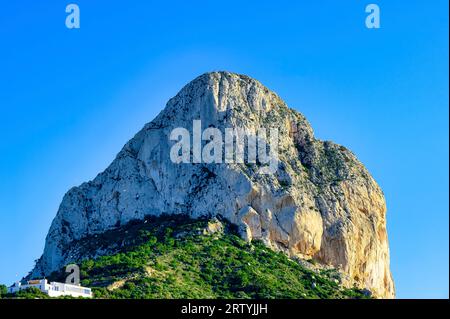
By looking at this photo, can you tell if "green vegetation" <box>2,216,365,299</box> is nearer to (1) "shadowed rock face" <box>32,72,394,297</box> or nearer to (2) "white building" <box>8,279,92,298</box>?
(2) "white building" <box>8,279,92,298</box>

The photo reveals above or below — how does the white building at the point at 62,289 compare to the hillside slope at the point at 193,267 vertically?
below

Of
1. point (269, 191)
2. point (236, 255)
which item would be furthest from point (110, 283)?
point (269, 191)

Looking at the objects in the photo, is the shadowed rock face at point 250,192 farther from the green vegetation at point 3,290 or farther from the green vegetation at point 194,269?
the green vegetation at point 3,290

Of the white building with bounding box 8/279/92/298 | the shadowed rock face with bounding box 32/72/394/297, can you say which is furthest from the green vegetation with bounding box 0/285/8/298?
the shadowed rock face with bounding box 32/72/394/297

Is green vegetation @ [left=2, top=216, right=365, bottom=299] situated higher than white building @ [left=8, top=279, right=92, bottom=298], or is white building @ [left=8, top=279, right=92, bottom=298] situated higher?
green vegetation @ [left=2, top=216, right=365, bottom=299]

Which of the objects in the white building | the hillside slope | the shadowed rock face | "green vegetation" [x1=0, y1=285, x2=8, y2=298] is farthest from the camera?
the shadowed rock face

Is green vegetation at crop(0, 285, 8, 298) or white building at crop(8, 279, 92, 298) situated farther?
green vegetation at crop(0, 285, 8, 298)

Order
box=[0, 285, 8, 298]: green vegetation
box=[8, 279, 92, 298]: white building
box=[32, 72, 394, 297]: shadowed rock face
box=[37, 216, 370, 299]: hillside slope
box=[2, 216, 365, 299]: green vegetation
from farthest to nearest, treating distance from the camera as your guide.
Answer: box=[32, 72, 394, 297]: shadowed rock face → box=[37, 216, 370, 299]: hillside slope → box=[2, 216, 365, 299]: green vegetation → box=[0, 285, 8, 298]: green vegetation → box=[8, 279, 92, 298]: white building

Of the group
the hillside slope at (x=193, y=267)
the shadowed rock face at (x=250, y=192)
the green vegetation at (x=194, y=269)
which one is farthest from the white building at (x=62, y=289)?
the shadowed rock face at (x=250, y=192)
